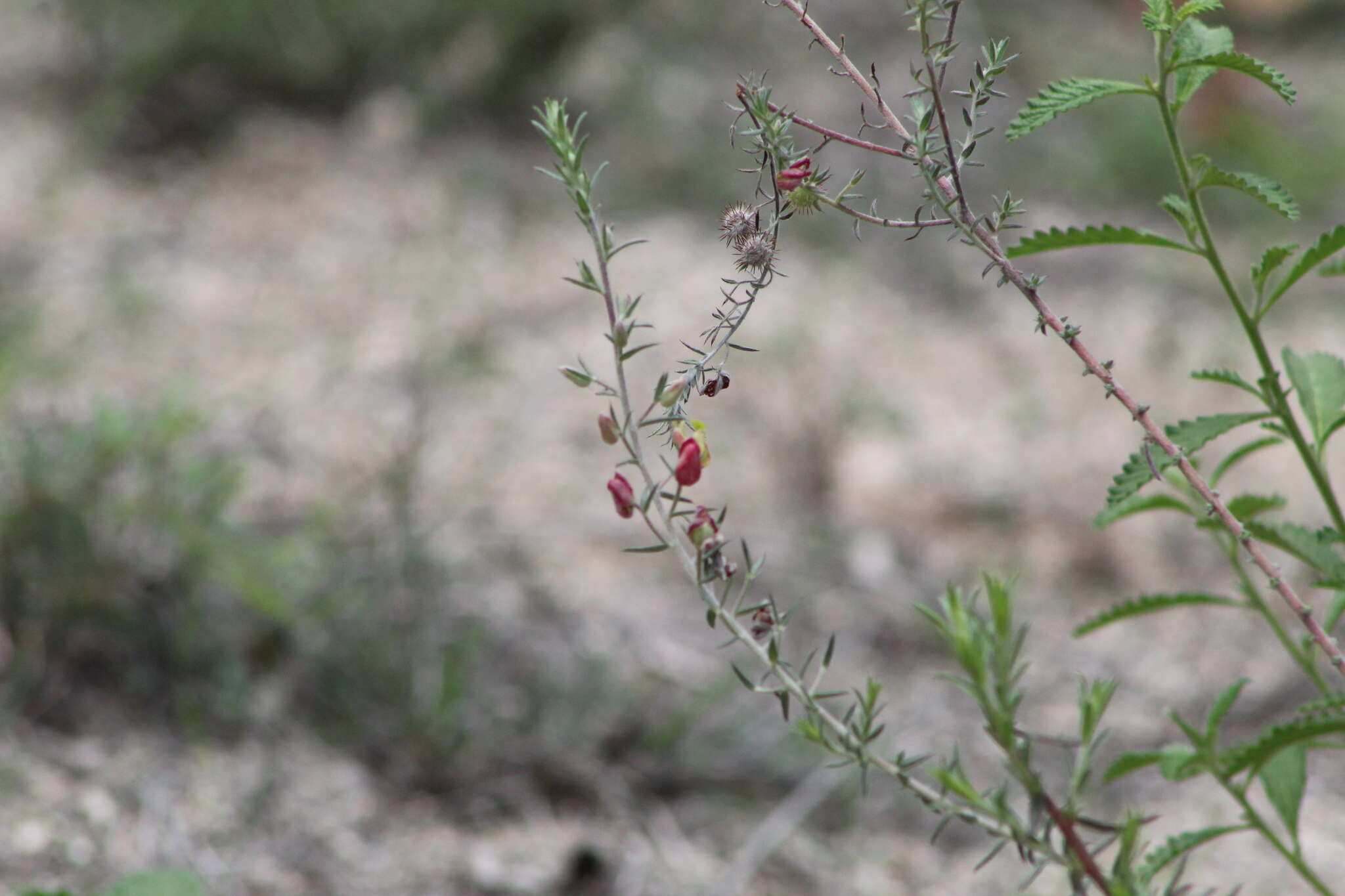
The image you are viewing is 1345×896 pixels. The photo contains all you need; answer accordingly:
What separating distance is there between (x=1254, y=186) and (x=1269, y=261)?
0.06 m

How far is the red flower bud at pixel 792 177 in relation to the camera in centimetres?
79

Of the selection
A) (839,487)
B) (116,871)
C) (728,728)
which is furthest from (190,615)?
(839,487)

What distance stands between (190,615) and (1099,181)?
3.64 m

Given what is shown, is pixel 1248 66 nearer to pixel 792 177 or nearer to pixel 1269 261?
pixel 1269 261

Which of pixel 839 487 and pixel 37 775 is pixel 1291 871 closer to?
pixel 839 487

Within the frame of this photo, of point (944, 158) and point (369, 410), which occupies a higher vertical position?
point (369, 410)

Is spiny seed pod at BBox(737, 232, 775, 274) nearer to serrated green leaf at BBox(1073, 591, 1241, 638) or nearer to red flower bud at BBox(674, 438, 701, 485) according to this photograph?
red flower bud at BBox(674, 438, 701, 485)

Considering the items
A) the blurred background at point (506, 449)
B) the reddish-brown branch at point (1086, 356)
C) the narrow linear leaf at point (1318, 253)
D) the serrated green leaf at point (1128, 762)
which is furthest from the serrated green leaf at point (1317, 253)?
the blurred background at point (506, 449)

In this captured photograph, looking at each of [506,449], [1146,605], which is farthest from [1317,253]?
[506,449]

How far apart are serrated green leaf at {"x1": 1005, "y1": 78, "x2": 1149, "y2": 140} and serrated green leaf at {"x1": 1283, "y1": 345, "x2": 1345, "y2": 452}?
1.11 feet

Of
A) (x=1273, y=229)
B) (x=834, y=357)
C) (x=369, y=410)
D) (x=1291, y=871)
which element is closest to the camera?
(x=1291, y=871)

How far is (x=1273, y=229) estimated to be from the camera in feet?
13.5

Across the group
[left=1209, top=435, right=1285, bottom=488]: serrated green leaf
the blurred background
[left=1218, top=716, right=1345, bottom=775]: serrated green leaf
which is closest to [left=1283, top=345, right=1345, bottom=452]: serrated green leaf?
[left=1209, top=435, right=1285, bottom=488]: serrated green leaf

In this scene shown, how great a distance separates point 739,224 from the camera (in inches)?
31.8
